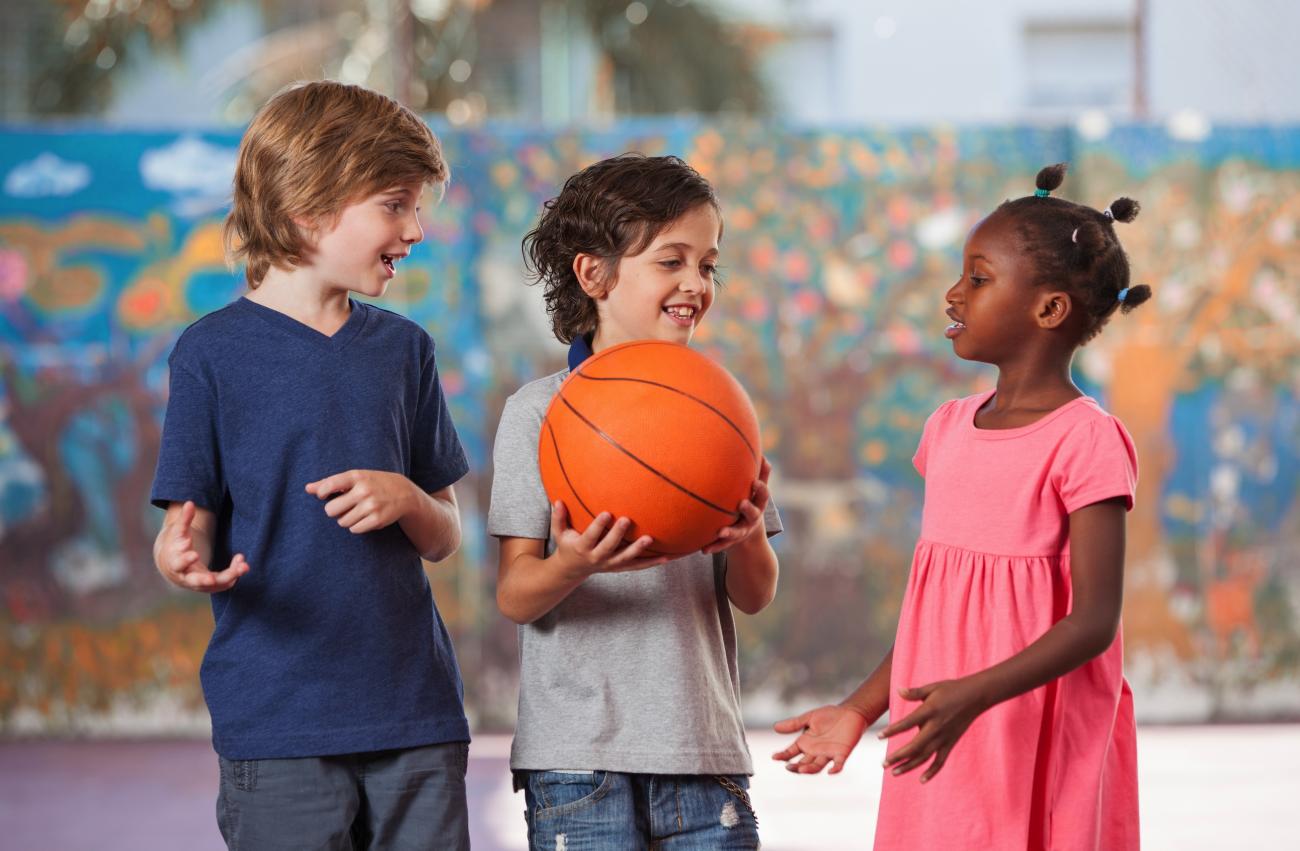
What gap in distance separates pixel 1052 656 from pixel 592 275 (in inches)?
37.9

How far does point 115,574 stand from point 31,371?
935 millimetres

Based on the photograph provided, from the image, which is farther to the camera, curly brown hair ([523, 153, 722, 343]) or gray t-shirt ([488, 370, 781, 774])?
curly brown hair ([523, 153, 722, 343])

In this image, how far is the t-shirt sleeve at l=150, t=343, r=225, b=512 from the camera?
2246 mm

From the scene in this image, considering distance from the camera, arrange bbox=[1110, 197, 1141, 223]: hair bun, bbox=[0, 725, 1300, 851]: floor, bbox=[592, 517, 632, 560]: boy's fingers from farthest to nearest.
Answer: bbox=[0, 725, 1300, 851]: floor
bbox=[1110, 197, 1141, 223]: hair bun
bbox=[592, 517, 632, 560]: boy's fingers

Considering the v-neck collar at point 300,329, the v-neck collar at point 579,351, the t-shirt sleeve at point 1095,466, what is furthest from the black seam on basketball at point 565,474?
the t-shirt sleeve at point 1095,466

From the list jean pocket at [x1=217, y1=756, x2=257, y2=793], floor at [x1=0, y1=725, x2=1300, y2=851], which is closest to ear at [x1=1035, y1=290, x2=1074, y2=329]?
jean pocket at [x1=217, y1=756, x2=257, y2=793]

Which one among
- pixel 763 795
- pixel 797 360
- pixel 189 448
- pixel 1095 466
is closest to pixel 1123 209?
pixel 1095 466

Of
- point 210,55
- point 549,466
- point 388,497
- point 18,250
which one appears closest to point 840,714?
point 549,466

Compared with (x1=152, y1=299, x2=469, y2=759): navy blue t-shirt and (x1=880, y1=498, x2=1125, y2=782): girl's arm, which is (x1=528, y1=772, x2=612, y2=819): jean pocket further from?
(x1=880, y1=498, x2=1125, y2=782): girl's arm

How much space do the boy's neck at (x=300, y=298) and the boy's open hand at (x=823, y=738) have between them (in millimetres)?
991

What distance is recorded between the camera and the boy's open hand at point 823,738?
217 cm

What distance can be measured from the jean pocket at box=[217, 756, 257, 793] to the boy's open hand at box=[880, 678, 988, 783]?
0.98m

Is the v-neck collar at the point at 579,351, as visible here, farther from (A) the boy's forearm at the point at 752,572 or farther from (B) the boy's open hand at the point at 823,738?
(B) the boy's open hand at the point at 823,738

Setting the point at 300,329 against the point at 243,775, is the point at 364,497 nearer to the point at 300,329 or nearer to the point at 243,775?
the point at 300,329
